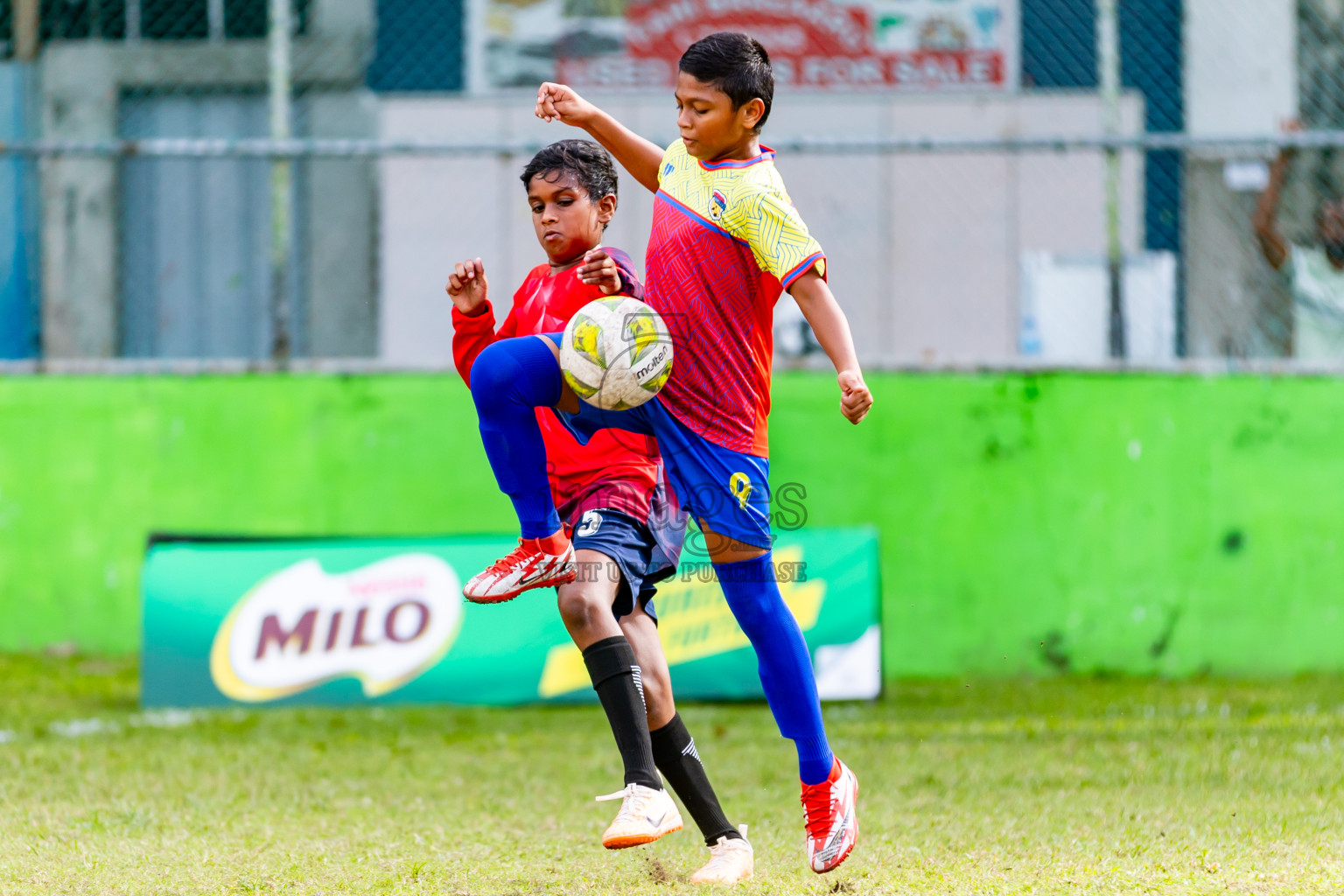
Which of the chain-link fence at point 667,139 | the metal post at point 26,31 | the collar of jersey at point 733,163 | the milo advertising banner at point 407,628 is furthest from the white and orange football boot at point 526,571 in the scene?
the metal post at point 26,31

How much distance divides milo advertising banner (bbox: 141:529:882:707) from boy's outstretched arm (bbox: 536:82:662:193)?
8.82ft

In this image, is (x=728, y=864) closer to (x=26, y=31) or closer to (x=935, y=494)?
(x=935, y=494)

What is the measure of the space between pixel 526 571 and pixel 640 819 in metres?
0.65

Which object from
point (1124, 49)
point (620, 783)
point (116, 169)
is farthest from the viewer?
point (1124, 49)

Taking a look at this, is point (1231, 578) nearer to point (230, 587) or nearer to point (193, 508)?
point (230, 587)

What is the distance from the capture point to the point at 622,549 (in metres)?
3.43

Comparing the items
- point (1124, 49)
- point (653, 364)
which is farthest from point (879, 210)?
point (653, 364)

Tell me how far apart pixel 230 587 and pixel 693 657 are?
2.12 meters

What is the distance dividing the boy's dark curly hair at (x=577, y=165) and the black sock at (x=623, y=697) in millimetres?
1175

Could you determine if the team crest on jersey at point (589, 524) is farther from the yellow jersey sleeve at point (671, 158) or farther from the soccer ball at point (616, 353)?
the yellow jersey sleeve at point (671, 158)

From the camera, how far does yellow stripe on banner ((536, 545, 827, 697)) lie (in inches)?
245

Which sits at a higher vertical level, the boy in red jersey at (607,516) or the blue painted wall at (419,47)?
the blue painted wall at (419,47)

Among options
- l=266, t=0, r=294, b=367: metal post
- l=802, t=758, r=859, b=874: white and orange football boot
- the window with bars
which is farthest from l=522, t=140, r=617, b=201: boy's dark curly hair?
the window with bars

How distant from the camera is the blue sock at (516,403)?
10.4 ft
